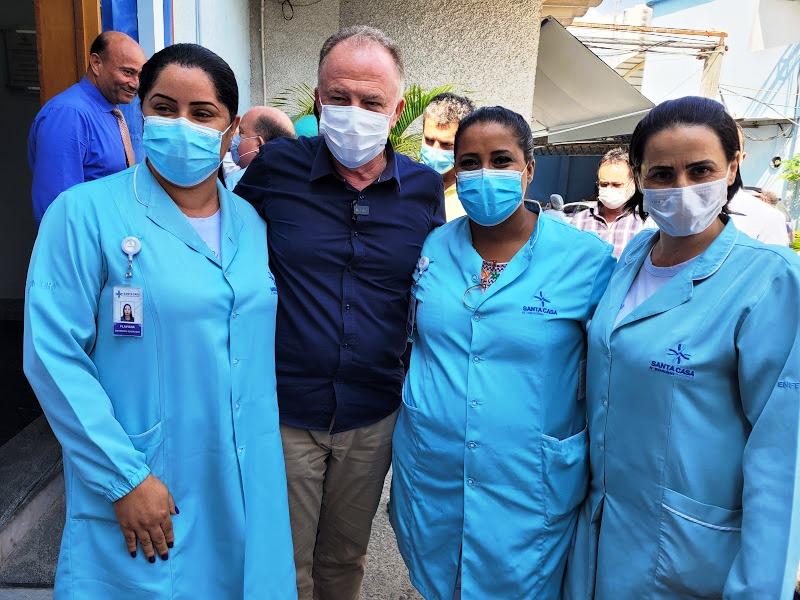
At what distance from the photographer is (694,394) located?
1501mm

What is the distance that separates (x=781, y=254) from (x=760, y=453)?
0.46 meters

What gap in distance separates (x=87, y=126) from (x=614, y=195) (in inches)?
136

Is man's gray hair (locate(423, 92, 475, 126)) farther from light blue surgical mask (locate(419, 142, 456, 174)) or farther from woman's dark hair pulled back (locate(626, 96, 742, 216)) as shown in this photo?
woman's dark hair pulled back (locate(626, 96, 742, 216))

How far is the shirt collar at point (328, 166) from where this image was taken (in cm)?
212

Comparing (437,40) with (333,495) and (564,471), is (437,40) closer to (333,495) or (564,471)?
(333,495)

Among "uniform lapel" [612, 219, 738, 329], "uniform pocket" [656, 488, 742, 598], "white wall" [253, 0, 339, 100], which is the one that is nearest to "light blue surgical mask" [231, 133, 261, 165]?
"white wall" [253, 0, 339, 100]

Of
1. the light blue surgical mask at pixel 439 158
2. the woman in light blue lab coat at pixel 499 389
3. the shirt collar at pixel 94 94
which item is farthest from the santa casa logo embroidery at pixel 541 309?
the shirt collar at pixel 94 94

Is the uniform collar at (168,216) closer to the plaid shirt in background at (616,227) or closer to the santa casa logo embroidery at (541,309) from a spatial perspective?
the santa casa logo embroidery at (541,309)

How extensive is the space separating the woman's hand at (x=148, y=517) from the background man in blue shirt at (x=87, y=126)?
1.92 m

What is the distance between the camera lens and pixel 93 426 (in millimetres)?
1518

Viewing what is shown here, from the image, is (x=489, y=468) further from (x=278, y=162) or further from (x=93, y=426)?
(x=278, y=162)

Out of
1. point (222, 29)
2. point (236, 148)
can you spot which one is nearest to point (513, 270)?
point (236, 148)

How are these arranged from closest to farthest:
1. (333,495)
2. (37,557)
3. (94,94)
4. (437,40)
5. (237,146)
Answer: (333,495) → (37,557) → (94,94) → (237,146) → (437,40)

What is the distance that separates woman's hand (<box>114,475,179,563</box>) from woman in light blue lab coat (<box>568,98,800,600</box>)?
1181mm
